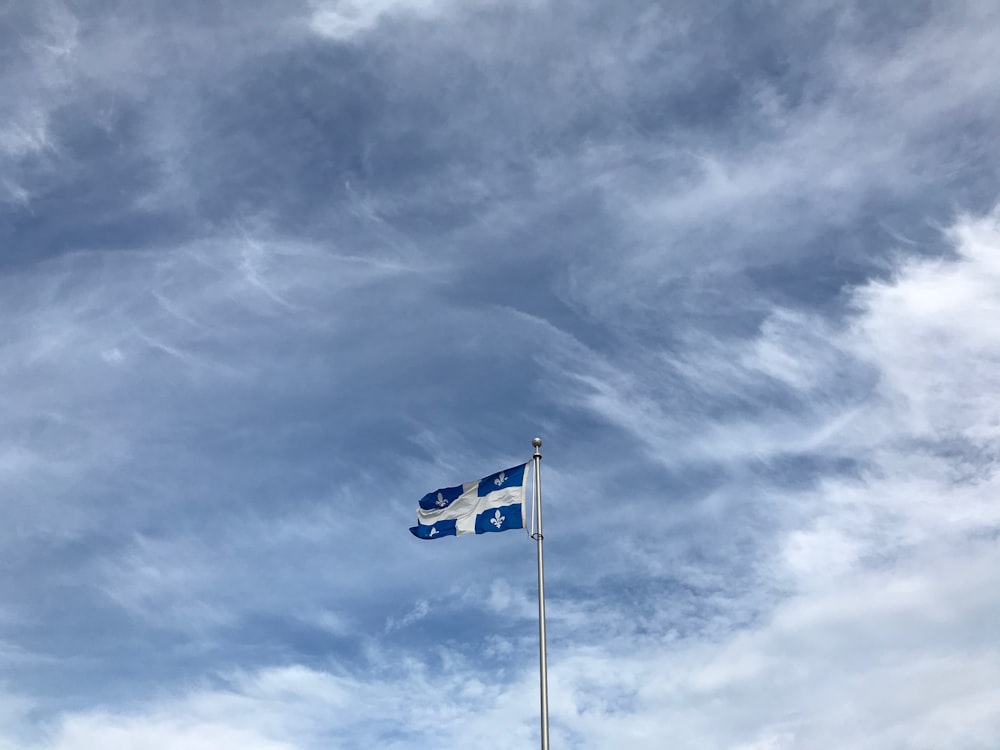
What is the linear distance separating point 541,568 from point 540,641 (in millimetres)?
3246

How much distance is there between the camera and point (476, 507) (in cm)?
4903

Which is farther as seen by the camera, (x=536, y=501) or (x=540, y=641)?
(x=536, y=501)

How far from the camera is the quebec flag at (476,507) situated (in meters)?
47.5

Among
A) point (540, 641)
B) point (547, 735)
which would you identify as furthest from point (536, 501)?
point (547, 735)

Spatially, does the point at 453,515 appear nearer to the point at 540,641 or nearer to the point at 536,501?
the point at 536,501

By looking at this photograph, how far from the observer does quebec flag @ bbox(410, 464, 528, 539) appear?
4753 centimetres

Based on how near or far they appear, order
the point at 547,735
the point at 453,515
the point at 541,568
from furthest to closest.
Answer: the point at 453,515 < the point at 541,568 < the point at 547,735

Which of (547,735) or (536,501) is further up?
(536,501)

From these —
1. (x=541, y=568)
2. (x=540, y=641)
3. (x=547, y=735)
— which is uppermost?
(x=541, y=568)

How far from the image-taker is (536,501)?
46.1 m

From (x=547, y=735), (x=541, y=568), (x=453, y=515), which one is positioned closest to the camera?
(x=547, y=735)

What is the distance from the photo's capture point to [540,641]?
4162 centimetres

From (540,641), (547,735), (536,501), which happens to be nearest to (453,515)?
(536,501)

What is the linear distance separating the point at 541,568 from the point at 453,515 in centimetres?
763
